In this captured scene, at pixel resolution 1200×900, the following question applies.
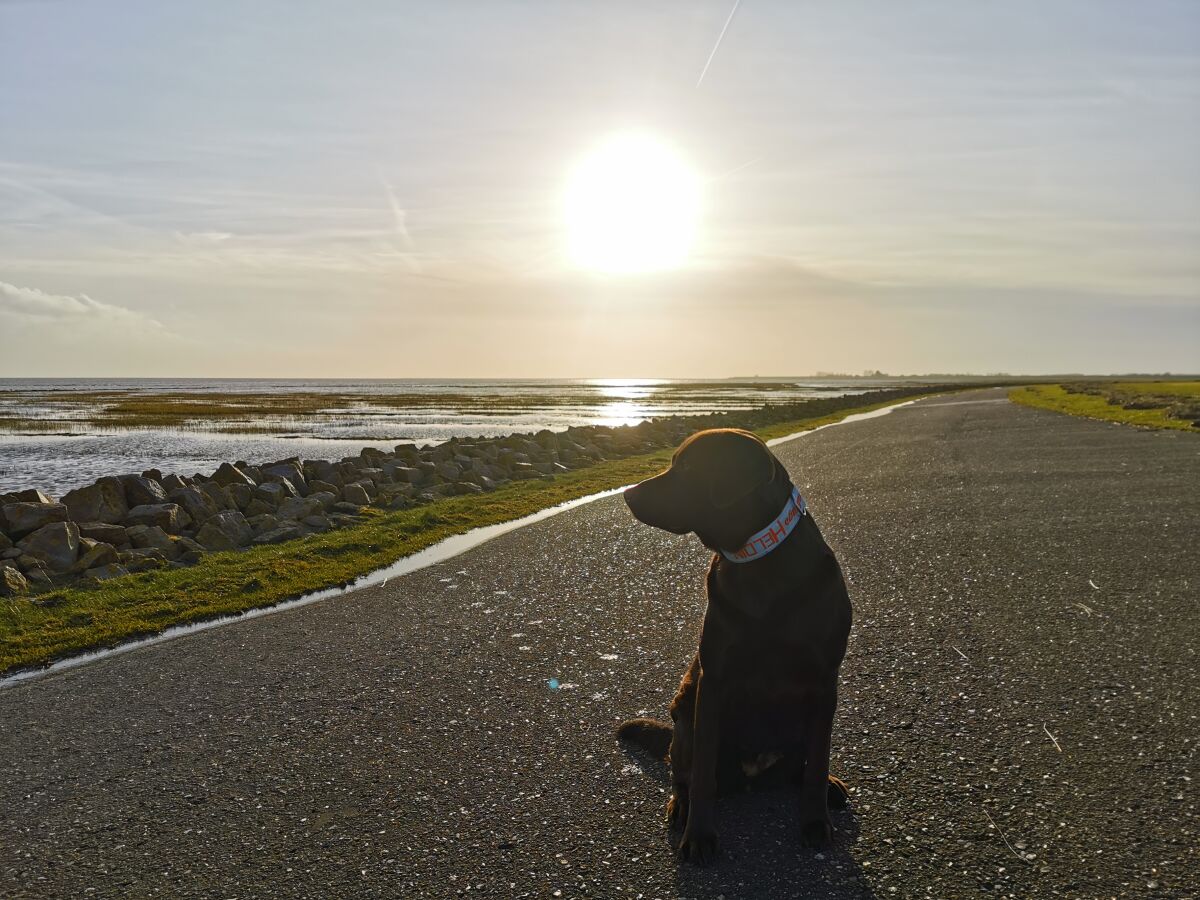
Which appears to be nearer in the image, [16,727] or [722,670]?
[722,670]

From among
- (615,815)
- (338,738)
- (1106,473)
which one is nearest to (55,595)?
(338,738)

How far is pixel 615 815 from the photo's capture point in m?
4.12

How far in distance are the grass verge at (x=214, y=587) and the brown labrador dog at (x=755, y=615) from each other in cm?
644

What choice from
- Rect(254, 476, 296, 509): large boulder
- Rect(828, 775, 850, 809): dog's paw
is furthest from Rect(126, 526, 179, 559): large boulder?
Rect(828, 775, 850, 809): dog's paw

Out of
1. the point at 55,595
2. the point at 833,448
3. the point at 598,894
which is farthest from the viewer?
the point at 833,448

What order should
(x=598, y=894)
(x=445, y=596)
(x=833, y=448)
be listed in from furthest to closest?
(x=833, y=448)
(x=445, y=596)
(x=598, y=894)

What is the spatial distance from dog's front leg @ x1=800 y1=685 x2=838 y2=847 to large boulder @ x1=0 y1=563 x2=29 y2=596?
9807mm

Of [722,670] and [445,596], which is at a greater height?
[722,670]

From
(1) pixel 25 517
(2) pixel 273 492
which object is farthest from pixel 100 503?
(2) pixel 273 492

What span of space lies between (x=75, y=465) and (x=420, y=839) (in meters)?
26.5

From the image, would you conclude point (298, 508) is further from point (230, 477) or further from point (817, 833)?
point (817, 833)

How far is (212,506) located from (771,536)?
43.7ft

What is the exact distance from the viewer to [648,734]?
4.73m

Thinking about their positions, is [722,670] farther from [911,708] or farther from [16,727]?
[16,727]
